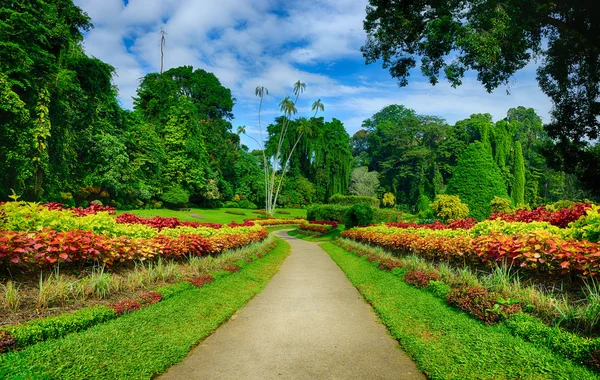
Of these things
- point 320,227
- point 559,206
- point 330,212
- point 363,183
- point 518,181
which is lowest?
point 320,227

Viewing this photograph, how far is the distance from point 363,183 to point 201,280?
5051 centimetres

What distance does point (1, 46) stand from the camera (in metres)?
14.6

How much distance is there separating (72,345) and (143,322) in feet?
3.29

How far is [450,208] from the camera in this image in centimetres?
2123

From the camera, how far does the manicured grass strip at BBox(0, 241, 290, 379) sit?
3.01 metres

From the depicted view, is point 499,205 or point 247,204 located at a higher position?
point 499,205

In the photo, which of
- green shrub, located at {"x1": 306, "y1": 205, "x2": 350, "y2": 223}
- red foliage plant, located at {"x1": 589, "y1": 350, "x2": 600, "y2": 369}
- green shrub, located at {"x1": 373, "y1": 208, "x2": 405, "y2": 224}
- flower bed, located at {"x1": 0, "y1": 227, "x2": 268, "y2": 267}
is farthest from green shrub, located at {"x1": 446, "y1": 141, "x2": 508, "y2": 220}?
red foliage plant, located at {"x1": 589, "y1": 350, "x2": 600, "y2": 369}

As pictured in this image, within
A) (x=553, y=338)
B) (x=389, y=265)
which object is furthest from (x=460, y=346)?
(x=389, y=265)

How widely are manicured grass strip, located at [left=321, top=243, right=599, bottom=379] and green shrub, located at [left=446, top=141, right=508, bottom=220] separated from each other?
65.5 feet

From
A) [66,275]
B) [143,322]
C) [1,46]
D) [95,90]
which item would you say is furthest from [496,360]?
[95,90]

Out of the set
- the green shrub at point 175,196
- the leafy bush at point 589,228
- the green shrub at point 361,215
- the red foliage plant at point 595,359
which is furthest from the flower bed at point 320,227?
the red foliage plant at point 595,359

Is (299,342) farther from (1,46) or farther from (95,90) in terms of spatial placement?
(95,90)

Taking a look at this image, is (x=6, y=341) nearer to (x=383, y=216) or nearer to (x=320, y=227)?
(x=320, y=227)

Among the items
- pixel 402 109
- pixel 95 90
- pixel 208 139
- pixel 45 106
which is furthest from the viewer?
pixel 402 109
